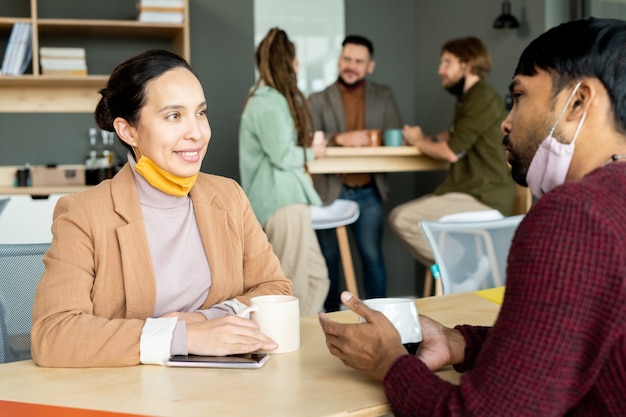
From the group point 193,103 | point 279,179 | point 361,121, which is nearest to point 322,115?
point 361,121

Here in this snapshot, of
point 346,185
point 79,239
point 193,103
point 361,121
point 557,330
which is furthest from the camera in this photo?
point 361,121

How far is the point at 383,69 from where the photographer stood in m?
5.86

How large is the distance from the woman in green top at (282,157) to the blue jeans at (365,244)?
2.10 feet

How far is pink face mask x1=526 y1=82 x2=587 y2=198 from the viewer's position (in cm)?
118

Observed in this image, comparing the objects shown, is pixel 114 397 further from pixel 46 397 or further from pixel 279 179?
pixel 279 179

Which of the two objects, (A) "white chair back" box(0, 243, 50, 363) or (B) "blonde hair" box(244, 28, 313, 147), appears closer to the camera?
(A) "white chair back" box(0, 243, 50, 363)

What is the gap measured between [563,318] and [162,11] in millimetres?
4225

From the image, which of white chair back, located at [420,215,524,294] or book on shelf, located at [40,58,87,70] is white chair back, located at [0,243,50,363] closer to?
white chair back, located at [420,215,524,294]

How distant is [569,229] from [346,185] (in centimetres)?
367

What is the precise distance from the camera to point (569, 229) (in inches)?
38.1

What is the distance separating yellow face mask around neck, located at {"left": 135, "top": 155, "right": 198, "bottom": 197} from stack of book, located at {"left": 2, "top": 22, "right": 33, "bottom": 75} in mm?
3332

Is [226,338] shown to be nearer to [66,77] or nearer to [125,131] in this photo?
[125,131]

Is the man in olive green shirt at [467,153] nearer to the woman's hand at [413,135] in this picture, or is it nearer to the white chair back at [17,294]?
the woman's hand at [413,135]

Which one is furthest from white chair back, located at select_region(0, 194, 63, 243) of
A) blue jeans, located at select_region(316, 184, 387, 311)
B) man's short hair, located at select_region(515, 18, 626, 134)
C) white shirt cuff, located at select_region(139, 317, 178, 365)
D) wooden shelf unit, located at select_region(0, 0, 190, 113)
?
wooden shelf unit, located at select_region(0, 0, 190, 113)
